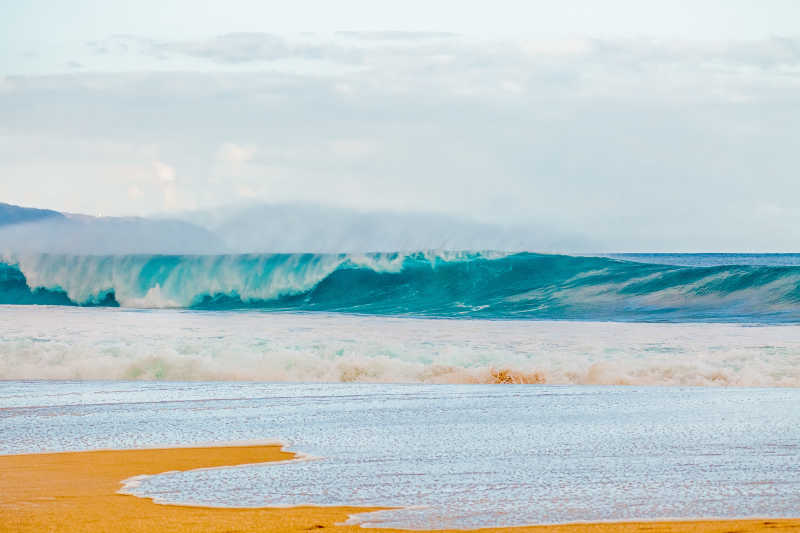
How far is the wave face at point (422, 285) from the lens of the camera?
80.0 ft

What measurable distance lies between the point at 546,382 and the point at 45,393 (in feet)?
18.4

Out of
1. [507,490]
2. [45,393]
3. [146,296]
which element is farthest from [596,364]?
[146,296]

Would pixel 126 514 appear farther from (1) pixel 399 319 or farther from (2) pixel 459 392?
(1) pixel 399 319

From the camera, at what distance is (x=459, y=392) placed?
10609 millimetres

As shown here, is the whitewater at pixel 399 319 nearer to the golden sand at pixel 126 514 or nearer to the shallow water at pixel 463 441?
the shallow water at pixel 463 441

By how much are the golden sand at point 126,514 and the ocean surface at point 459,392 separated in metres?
0.20

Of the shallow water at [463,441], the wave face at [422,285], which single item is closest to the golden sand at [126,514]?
the shallow water at [463,441]

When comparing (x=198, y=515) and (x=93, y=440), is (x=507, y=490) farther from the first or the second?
(x=93, y=440)

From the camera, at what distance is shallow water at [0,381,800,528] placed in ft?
16.1

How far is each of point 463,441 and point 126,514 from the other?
2923mm

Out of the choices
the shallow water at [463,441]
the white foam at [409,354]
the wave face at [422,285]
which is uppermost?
the wave face at [422,285]

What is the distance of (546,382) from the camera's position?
11984 millimetres

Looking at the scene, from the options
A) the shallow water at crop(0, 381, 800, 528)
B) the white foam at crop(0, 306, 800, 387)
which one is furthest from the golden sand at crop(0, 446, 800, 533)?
the white foam at crop(0, 306, 800, 387)

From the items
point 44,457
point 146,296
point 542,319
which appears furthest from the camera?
point 146,296
